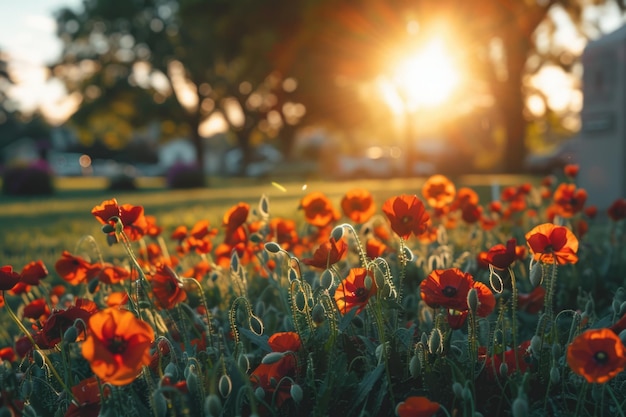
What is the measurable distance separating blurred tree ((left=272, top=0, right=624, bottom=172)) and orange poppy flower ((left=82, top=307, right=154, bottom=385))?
51.6 feet

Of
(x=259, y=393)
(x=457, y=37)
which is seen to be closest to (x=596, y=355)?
(x=259, y=393)

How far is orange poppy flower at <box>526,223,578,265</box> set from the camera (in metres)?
1.68

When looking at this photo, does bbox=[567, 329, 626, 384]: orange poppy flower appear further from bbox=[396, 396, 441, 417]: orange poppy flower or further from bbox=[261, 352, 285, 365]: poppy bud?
bbox=[261, 352, 285, 365]: poppy bud

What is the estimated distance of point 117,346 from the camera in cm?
127

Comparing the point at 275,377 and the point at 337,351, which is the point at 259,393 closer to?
the point at 275,377

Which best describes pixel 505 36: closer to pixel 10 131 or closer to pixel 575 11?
pixel 575 11

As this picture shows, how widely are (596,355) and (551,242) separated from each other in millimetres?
451

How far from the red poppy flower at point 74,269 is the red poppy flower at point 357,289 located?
954 millimetres

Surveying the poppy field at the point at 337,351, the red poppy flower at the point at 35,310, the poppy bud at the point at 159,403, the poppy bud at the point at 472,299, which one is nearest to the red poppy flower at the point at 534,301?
the poppy field at the point at 337,351

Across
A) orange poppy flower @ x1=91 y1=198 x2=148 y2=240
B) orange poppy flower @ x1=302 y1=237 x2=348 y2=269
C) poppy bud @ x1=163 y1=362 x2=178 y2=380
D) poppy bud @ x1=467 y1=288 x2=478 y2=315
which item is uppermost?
orange poppy flower @ x1=91 y1=198 x2=148 y2=240

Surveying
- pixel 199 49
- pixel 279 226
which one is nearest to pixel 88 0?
pixel 199 49

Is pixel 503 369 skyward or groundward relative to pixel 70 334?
groundward

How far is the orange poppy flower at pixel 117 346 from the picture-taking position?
4.03 feet

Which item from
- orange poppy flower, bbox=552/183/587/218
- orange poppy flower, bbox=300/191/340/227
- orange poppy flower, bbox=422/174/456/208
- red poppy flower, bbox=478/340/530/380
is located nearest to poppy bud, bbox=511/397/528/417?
red poppy flower, bbox=478/340/530/380
